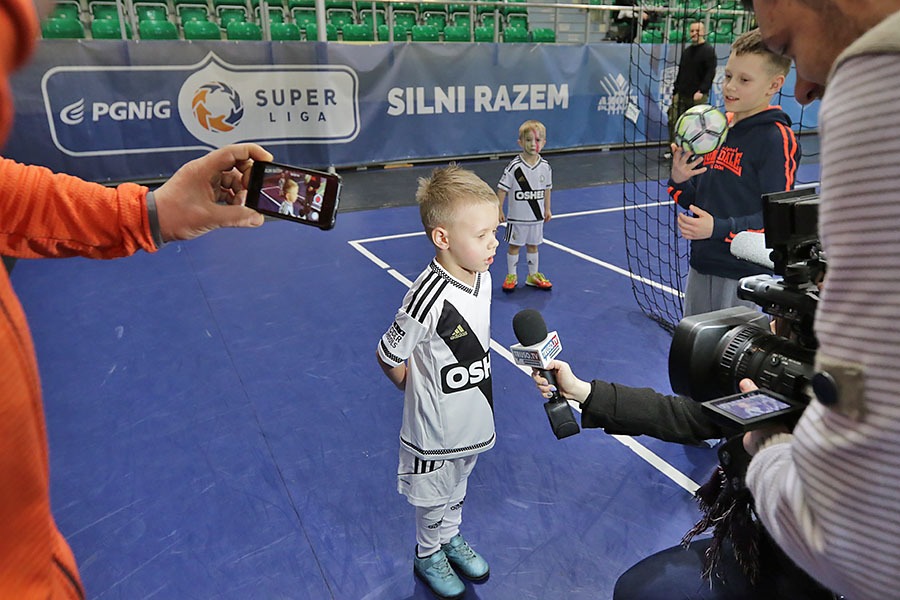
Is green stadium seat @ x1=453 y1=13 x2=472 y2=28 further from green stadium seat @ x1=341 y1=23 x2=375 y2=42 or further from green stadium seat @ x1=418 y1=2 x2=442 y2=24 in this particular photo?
green stadium seat @ x1=341 y1=23 x2=375 y2=42

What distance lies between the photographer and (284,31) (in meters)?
10.4

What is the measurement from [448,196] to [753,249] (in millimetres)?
981

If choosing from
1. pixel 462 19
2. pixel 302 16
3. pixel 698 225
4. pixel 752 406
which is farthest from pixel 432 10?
pixel 752 406

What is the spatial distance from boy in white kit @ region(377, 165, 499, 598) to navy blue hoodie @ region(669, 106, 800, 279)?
1.35 metres

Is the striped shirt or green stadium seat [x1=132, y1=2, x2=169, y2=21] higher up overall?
green stadium seat [x1=132, y1=2, x2=169, y2=21]

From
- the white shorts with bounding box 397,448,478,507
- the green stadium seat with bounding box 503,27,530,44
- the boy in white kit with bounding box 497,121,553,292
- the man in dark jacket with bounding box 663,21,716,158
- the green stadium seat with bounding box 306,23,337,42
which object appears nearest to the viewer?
the white shorts with bounding box 397,448,478,507

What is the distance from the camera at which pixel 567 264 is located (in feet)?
19.3

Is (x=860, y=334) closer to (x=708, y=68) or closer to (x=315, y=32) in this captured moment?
(x=708, y=68)

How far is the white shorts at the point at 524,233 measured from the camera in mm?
5199

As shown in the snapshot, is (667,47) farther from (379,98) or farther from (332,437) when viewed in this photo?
(332,437)

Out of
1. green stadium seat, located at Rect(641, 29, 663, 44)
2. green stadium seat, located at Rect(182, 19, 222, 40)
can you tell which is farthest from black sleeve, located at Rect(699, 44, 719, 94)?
green stadium seat, located at Rect(182, 19, 222, 40)

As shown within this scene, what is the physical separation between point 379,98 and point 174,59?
297 cm

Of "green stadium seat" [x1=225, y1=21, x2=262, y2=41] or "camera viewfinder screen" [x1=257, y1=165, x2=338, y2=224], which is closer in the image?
"camera viewfinder screen" [x1=257, y1=165, x2=338, y2=224]

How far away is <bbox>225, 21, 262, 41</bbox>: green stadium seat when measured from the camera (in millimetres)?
10000
